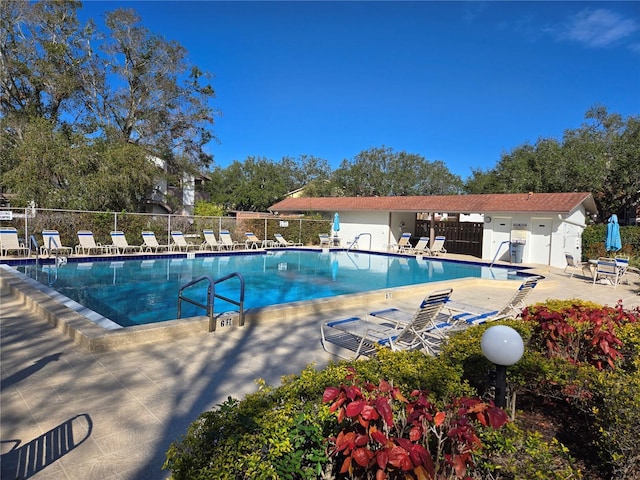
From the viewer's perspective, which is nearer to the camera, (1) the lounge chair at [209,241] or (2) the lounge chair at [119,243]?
(2) the lounge chair at [119,243]

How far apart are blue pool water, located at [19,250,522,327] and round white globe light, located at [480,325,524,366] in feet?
23.9

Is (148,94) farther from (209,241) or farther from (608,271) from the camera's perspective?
(608,271)

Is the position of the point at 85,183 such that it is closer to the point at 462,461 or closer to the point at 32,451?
the point at 32,451

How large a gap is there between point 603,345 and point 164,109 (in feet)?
97.4

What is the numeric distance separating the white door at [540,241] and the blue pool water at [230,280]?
111 inches

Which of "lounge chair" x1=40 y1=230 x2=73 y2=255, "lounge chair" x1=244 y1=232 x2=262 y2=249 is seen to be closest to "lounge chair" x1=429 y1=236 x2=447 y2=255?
"lounge chair" x1=244 y1=232 x2=262 y2=249

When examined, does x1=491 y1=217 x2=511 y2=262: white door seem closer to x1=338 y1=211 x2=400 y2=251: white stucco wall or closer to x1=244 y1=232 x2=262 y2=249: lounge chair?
x1=338 y1=211 x2=400 y2=251: white stucco wall

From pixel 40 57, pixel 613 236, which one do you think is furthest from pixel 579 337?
pixel 40 57

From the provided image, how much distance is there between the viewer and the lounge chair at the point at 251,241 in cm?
2110

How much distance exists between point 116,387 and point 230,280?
987 cm

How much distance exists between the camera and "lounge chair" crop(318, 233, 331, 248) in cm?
2384

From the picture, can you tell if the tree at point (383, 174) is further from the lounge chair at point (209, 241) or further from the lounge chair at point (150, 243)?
the lounge chair at point (150, 243)

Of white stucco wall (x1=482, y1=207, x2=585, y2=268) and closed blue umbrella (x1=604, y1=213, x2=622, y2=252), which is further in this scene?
white stucco wall (x1=482, y1=207, x2=585, y2=268)

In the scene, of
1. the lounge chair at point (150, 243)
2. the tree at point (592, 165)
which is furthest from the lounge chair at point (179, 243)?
the tree at point (592, 165)
